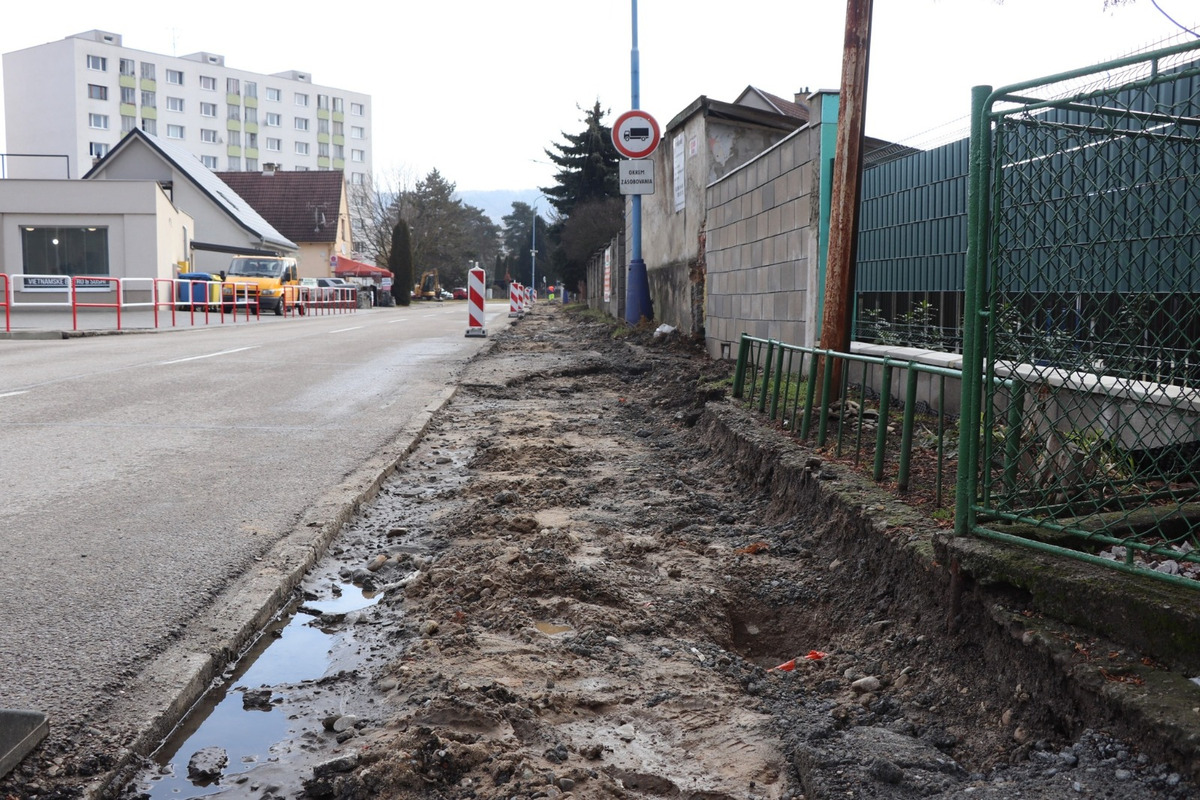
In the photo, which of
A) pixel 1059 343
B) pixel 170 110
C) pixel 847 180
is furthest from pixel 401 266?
pixel 1059 343

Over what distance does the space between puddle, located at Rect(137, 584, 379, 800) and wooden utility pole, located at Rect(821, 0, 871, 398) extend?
4146 millimetres

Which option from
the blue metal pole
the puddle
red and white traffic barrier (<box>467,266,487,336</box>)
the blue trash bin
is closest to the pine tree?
the blue trash bin

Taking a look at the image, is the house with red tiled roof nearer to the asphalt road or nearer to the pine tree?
the pine tree

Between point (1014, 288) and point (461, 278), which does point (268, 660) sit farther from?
point (461, 278)

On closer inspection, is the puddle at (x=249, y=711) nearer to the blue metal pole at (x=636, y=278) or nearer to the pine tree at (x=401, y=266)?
the blue metal pole at (x=636, y=278)

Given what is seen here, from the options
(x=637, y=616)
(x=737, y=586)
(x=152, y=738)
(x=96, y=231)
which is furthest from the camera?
(x=96, y=231)

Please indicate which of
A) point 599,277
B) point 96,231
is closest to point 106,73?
point 96,231

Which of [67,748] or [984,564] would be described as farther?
[984,564]

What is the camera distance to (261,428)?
7801mm

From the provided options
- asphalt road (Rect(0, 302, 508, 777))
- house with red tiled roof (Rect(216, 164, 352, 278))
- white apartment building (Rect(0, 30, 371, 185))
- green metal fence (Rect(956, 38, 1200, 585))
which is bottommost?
asphalt road (Rect(0, 302, 508, 777))

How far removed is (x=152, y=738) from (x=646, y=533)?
2765 millimetres

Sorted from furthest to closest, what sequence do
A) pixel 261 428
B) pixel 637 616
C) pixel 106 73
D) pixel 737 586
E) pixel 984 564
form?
pixel 106 73, pixel 261 428, pixel 737 586, pixel 637 616, pixel 984 564

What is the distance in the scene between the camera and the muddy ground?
2.60 m

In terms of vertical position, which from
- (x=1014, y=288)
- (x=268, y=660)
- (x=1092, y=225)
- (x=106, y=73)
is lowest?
(x=268, y=660)
